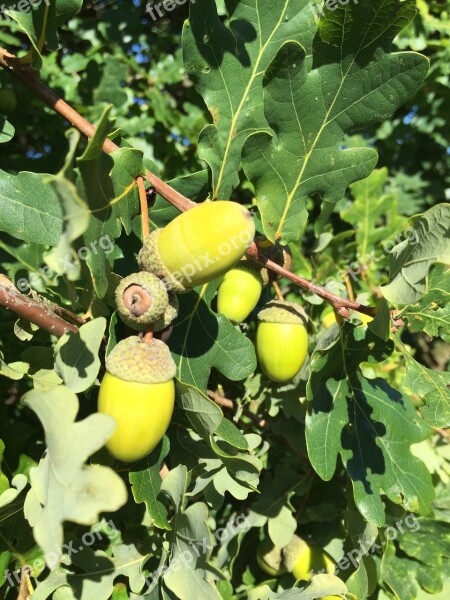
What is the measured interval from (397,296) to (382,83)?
0.46 m

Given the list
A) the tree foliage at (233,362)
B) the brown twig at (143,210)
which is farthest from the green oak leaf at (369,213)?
the brown twig at (143,210)

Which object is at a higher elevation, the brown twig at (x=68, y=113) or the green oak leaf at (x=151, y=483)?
the brown twig at (x=68, y=113)

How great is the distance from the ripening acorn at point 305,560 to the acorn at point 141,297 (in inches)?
39.1

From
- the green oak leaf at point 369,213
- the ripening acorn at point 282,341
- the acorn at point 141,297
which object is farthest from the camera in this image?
the green oak leaf at point 369,213

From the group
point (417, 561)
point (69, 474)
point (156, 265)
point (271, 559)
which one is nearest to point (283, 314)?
point (156, 265)

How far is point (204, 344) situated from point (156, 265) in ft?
1.09

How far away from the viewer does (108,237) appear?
995mm

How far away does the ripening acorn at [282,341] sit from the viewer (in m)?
1.33

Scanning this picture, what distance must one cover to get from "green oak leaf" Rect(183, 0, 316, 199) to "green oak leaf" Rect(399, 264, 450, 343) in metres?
0.50

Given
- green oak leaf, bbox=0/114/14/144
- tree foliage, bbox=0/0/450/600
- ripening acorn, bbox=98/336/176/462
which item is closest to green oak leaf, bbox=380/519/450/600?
tree foliage, bbox=0/0/450/600

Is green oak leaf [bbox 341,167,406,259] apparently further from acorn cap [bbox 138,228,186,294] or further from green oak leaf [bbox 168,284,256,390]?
acorn cap [bbox 138,228,186,294]

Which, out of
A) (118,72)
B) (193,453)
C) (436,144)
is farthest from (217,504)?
(436,144)

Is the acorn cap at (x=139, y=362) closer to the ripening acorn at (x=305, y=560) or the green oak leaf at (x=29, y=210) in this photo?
the green oak leaf at (x=29, y=210)

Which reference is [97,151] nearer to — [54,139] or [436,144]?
[54,139]
